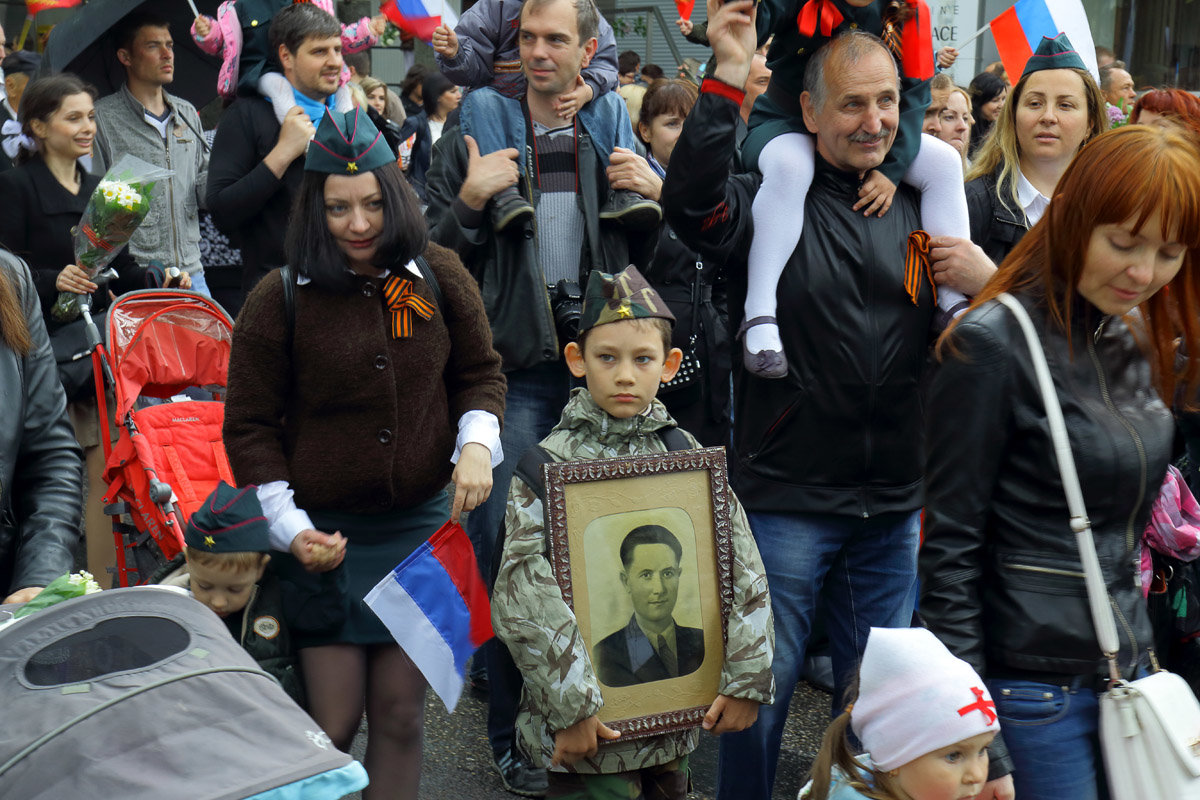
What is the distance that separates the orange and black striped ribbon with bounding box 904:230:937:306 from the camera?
355 cm

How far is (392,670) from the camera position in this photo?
3516mm

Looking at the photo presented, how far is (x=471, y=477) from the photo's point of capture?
11.2ft

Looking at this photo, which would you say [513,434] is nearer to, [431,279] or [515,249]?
[515,249]

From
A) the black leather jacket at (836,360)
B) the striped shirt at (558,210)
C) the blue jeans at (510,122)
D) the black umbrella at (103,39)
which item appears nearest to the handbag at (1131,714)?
the black leather jacket at (836,360)

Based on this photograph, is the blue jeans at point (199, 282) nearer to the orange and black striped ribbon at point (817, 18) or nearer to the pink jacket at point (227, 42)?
the pink jacket at point (227, 42)

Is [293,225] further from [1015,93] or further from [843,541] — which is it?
[1015,93]

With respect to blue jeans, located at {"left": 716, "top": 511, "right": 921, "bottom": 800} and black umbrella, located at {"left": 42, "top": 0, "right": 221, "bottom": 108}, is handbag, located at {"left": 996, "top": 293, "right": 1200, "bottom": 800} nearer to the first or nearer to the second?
blue jeans, located at {"left": 716, "top": 511, "right": 921, "bottom": 800}

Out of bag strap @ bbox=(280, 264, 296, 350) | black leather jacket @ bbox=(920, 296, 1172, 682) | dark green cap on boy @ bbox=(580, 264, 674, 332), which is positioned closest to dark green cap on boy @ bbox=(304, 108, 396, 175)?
bag strap @ bbox=(280, 264, 296, 350)

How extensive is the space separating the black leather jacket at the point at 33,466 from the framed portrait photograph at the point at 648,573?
1.13 meters

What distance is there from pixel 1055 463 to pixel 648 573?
1.14 meters

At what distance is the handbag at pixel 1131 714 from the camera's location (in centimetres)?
241

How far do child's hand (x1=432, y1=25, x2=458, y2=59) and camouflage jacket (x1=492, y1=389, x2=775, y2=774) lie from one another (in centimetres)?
219

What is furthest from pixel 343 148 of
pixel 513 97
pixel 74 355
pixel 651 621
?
pixel 74 355

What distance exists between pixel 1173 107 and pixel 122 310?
162 inches
